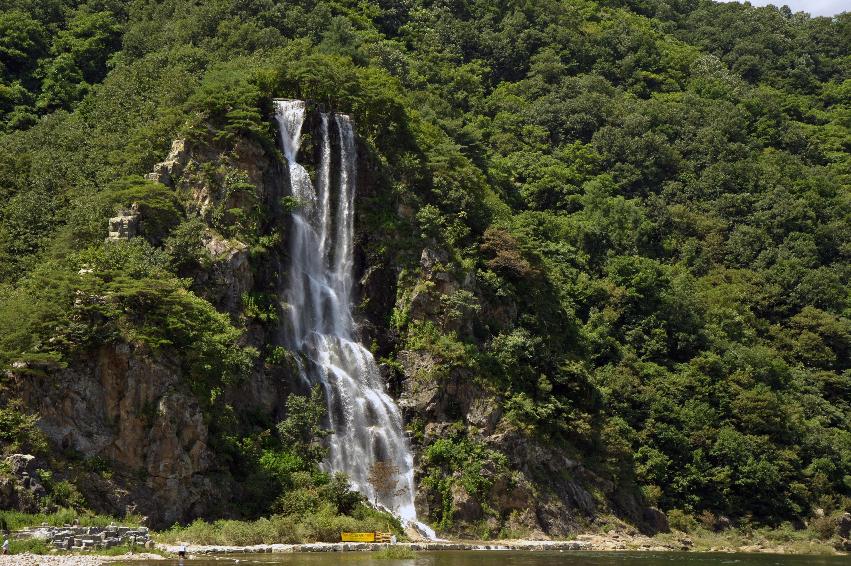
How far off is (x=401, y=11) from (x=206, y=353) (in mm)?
64065

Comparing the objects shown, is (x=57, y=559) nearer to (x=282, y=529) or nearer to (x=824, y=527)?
(x=282, y=529)

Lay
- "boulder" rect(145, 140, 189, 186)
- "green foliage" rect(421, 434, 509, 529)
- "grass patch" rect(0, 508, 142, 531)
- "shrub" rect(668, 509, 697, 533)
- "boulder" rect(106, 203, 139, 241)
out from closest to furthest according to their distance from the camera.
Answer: "grass patch" rect(0, 508, 142, 531) < "boulder" rect(106, 203, 139, 241) < "green foliage" rect(421, 434, 509, 529) < "boulder" rect(145, 140, 189, 186) < "shrub" rect(668, 509, 697, 533)

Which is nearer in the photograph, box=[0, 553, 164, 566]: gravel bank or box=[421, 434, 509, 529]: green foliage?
box=[0, 553, 164, 566]: gravel bank

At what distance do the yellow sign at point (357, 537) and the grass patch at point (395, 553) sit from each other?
240 cm

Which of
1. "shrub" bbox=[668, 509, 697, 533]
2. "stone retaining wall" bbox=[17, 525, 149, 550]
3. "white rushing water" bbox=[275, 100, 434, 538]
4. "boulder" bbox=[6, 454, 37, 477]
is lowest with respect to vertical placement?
"shrub" bbox=[668, 509, 697, 533]

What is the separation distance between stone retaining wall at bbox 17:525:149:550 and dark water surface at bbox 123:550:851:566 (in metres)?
2.59

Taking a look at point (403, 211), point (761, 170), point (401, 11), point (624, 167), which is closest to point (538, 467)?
point (403, 211)

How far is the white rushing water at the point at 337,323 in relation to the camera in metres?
48.6

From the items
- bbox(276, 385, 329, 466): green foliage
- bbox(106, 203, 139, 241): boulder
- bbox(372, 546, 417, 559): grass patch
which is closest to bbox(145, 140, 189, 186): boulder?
bbox(106, 203, 139, 241): boulder

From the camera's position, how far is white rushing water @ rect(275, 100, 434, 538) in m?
48.6

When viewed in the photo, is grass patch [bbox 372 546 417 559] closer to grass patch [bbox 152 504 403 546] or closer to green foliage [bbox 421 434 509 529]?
grass patch [bbox 152 504 403 546]

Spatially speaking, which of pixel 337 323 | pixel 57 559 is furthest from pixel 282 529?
pixel 337 323

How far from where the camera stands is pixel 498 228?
59.5 meters

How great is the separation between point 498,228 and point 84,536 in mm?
31633
